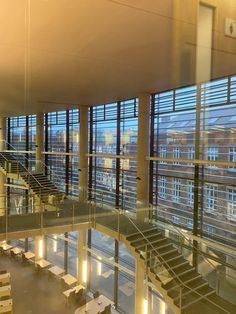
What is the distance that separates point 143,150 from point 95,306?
14.1ft

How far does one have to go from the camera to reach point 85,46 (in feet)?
12.3

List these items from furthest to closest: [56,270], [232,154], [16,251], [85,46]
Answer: [16,251] < [56,270] < [85,46] < [232,154]

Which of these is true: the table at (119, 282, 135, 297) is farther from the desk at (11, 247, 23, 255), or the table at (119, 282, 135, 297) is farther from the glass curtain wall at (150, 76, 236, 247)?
the desk at (11, 247, 23, 255)

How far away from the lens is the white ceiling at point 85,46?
280cm

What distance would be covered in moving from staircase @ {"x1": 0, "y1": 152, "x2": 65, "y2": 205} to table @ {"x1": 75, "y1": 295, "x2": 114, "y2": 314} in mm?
2862

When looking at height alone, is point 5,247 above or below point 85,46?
below

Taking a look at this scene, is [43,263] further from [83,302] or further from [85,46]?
[85,46]

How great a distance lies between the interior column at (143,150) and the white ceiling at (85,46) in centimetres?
38

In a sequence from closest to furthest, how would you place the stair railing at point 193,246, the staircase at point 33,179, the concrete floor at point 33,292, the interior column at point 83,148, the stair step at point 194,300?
the stair step at point 194,300 → the stair railing at point 193,246 → the concrete floor at point 33,292 → the staircase at point 33,179 → the interior column at point 83,148

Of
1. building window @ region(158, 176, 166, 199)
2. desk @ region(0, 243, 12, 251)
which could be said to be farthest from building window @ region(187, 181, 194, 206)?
desk @ region(0, 243, 12, 251)

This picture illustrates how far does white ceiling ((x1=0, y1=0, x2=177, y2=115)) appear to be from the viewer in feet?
9.18

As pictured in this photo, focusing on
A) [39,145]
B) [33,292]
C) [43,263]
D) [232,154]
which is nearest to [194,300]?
[232,154]

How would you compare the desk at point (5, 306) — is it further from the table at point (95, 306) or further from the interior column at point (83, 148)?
the interior column at point (83, 148)

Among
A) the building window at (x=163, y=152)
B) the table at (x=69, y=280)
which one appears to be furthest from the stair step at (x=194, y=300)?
the table at (x=69, y=280)
